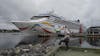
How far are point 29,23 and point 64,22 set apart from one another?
17.7 metres

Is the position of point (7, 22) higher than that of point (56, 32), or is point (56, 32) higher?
point (7, 22)

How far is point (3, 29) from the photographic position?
160ft

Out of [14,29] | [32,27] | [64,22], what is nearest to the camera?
[32,27]

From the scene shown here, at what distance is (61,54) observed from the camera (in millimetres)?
11383

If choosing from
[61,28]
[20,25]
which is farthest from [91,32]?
[20,25]

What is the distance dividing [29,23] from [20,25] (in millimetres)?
3313

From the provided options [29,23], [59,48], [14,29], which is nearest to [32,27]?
[29,23]

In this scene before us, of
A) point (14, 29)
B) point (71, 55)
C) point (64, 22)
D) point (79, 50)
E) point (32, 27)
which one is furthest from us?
point (64, 22)

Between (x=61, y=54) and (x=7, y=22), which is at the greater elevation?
(x=7, y=22)

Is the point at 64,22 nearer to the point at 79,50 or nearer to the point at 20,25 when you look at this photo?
the point at 20,25

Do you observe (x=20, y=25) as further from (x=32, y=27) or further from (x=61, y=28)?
(x=61, y=28)

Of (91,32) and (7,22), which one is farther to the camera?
A: (7,22)

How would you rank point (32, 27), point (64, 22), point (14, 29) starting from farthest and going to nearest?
1. point (64, 22)
2. point (14, 29)
3. point (32, 27)

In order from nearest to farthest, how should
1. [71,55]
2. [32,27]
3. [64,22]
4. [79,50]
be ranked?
[71,55]
[79,50]
[32,27]
[64,22]
